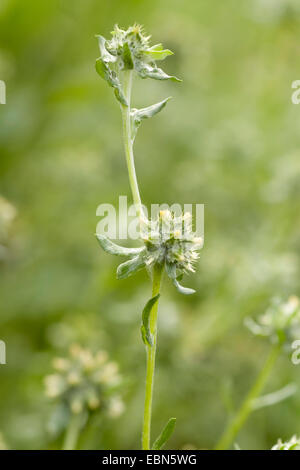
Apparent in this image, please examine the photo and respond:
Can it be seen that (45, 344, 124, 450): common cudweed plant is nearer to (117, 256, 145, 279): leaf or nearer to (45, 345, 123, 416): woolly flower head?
(45, 345, 123, 416): woolly flower head

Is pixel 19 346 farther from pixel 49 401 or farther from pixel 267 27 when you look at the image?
pixel 267 27

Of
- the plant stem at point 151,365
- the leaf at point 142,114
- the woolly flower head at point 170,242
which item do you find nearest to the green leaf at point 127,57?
the leaf at point 142,114

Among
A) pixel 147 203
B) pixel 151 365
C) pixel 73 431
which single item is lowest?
pixel 151 365

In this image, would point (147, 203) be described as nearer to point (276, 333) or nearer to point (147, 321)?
point (276, 333)

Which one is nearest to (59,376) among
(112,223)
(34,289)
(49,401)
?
(49,401)

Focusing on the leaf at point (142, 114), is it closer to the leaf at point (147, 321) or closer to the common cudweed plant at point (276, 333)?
the leaf at point (147, 321)

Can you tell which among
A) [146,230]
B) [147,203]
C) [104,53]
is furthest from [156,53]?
[147,203]
